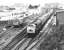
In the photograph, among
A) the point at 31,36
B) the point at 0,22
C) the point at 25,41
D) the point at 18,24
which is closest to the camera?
the point at 25,41

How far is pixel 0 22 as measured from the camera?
90.0 feet

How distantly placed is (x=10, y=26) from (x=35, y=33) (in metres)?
8.27

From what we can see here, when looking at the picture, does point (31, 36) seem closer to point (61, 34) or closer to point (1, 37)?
point (1, 37)

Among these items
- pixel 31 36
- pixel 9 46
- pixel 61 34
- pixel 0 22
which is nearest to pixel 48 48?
pixel 61 34

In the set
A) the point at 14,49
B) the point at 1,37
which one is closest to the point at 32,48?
the point at 14,49

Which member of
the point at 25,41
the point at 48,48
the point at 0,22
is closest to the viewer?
the point at 48,48

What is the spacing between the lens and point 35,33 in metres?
18.2

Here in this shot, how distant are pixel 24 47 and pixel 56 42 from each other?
459 centimetres

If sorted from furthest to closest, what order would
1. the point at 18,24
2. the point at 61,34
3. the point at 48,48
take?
the point at 18,24
the point at 61,34
the point at 48,48

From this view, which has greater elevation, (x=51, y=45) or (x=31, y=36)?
(x=51, y=45)

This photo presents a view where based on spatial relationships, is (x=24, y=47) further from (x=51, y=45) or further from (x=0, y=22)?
(x=0, y=22)

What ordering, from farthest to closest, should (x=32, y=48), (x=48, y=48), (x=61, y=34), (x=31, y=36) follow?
(x=31, y=36)
(x=32, y=48)
(x=61, y=34)
(x=48, y=48)

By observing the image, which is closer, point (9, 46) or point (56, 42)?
point (56, 42)

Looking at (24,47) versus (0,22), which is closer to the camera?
(24,47)
